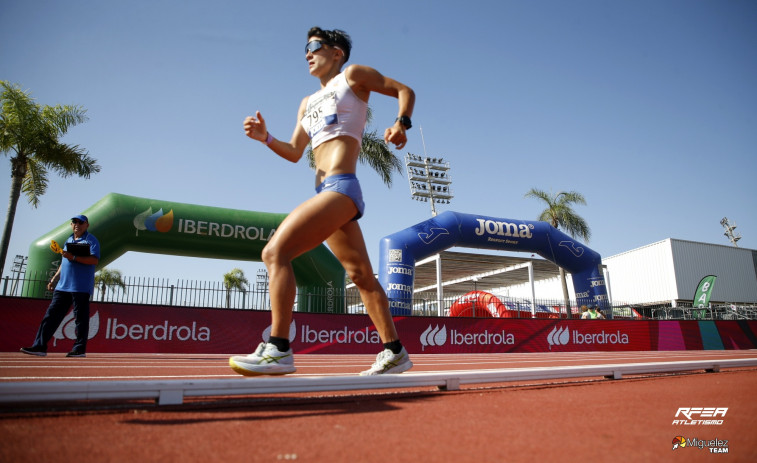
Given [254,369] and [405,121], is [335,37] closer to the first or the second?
[405,121]

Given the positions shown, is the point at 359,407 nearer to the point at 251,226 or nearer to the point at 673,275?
the point at 251,226

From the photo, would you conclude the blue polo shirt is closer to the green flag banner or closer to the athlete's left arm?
the athlete's left arm

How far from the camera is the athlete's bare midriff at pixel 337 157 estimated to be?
296 centimetres

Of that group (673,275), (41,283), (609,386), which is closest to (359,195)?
(609,386)

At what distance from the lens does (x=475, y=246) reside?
17031mm

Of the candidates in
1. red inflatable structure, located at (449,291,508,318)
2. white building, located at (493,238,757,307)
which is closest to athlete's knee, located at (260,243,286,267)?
red inflatable structure, located at (449,291,508,318)

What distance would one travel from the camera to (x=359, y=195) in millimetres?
2932

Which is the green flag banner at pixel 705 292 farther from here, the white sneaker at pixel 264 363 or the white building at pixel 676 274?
the white sneaker at pixel 264 363

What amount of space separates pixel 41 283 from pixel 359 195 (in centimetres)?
1112

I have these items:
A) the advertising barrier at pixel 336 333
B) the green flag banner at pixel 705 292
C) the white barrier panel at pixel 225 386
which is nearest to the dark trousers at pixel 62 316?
the advertising barrier at pixel 336 333

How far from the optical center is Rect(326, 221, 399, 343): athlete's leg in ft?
10.0

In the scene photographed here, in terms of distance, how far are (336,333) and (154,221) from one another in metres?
6.09

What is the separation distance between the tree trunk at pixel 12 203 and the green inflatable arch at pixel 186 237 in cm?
283

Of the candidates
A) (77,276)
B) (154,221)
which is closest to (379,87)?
(77,276)
